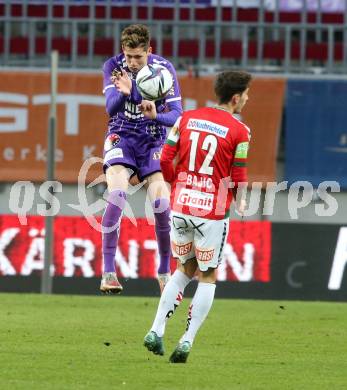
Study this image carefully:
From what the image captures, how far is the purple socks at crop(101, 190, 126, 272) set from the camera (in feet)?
32.9

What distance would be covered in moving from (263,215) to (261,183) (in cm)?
49

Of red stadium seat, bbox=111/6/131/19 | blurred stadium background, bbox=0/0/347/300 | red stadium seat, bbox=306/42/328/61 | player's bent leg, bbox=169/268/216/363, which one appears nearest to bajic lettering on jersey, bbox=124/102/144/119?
player's bent leg, bbox=169/268/216/363

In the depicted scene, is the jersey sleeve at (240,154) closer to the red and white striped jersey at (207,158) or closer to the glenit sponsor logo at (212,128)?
the red and white striped jersey at (207,158)

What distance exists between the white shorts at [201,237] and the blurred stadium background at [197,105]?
813 centimetres

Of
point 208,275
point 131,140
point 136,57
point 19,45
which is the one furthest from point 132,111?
point 19,45

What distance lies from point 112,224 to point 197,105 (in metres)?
9.61

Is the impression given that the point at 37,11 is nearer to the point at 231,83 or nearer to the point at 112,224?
the point at 112,224

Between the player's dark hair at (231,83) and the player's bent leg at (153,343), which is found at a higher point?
the player's dark hair at (231,83)

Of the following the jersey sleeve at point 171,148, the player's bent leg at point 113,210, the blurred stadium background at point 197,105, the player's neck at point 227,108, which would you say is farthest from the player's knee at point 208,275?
the blurred stadium background at point 197,105

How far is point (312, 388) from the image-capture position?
25.2 ft

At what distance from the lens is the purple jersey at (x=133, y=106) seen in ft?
32.5

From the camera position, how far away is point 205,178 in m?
8.57

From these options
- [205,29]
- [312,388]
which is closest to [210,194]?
[312,388]

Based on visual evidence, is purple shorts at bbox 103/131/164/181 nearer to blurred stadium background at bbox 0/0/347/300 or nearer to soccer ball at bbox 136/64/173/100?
soccer ball at bbox 136/64/173/100
